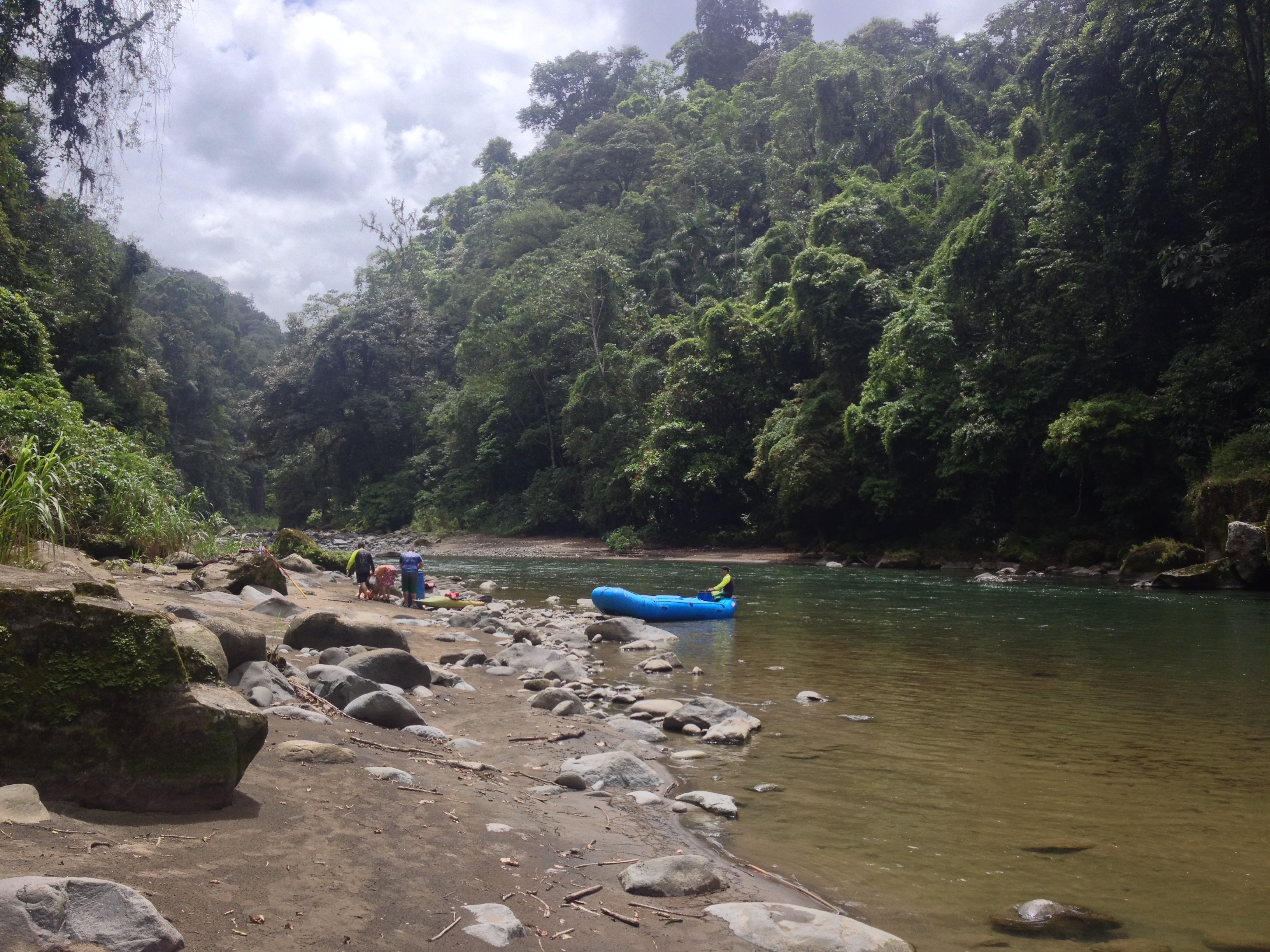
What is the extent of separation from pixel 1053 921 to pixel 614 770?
2465 mm

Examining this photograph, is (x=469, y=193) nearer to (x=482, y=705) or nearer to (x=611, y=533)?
(x=611, y=533)

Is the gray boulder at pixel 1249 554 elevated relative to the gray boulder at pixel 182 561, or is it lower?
elevated

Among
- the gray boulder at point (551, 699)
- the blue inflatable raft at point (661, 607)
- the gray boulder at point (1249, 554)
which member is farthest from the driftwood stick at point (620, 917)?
the gray boulder at point (1249, 554)

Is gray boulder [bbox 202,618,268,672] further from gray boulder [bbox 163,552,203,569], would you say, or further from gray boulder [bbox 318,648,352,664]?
gray boulder [bbox 163,552,203,569]

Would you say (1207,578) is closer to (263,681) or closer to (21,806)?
(263,681)

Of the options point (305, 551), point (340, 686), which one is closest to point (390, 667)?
point (340, 686)

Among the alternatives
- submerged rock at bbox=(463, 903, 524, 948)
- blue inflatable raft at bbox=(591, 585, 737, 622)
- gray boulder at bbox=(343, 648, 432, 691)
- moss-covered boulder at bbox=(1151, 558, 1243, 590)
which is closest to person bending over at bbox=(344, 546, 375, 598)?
blue inflatable raft at bbox=(591, 585, 737, 622)

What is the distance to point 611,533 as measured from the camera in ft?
117

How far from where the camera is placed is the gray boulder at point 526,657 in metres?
8.97

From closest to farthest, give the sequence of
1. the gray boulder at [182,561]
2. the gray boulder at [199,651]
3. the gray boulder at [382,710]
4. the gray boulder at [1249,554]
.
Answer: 1. the gray boulder at [199,651]
2. the gray boulder at [382,710]
3. the gray boulder at [182,561]
4. the gray boulder at [1249,554]

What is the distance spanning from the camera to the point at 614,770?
5039mm

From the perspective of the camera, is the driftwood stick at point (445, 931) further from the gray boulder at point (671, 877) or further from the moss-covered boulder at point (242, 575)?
the moss-covered boulder at point (242, 575)

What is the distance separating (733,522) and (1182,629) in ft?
73.2

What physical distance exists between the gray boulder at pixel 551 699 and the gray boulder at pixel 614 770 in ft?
5.54
